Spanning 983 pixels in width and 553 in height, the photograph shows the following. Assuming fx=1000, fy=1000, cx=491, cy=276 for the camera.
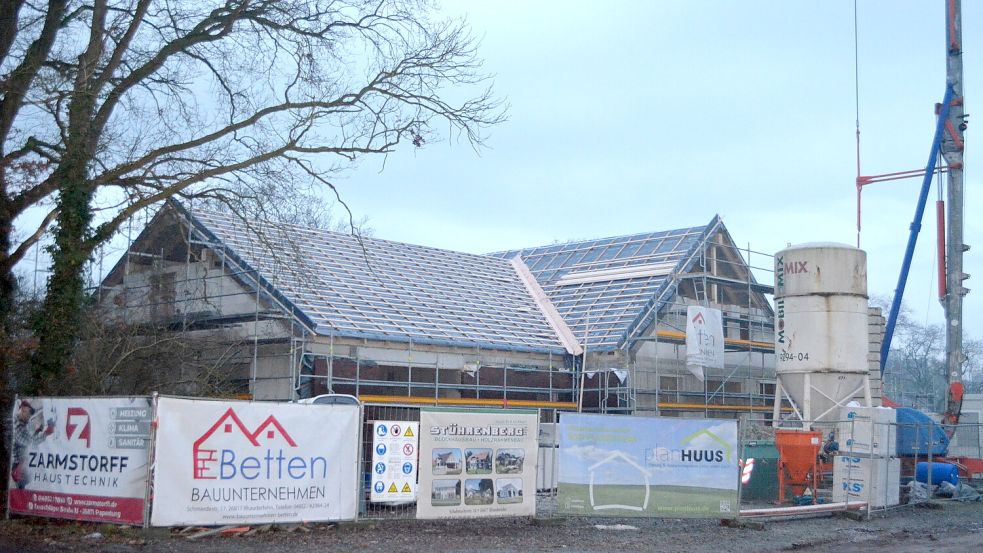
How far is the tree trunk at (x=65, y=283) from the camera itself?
52.7ft

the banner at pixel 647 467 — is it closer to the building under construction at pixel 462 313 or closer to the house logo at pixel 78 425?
the house logo at pixel 78 425

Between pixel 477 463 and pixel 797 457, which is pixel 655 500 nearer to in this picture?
pixel 477 463

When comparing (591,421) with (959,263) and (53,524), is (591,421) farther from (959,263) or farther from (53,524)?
(959,263)

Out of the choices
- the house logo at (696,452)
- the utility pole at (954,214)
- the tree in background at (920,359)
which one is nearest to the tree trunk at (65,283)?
the house logo at (696,452)

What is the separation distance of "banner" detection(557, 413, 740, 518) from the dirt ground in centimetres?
37

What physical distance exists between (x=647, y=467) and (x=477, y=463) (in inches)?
114

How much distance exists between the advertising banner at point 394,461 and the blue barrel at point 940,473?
14.1 metres

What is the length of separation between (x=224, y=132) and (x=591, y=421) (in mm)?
7902

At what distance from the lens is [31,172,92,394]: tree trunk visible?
16062 mm

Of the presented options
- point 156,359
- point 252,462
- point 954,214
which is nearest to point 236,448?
point 252,462

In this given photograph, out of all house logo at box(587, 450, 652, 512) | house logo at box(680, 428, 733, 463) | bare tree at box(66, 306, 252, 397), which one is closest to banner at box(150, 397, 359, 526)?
house logo at box(587, 450, 652, 512)

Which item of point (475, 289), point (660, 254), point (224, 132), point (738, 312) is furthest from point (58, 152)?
point (738, 312)

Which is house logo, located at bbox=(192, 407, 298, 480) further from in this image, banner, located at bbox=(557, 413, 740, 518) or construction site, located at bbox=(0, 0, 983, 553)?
banner, located at bbox=(557, 413, 740, 518)

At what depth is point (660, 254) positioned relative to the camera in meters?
34.9
